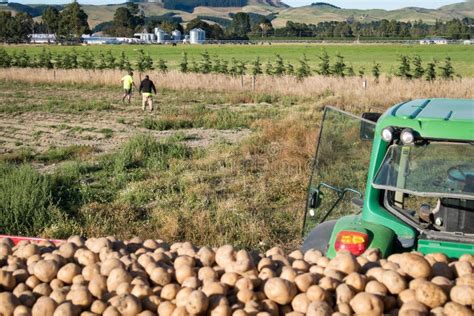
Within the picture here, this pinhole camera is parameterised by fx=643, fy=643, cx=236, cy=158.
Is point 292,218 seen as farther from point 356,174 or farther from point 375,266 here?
point 375,266

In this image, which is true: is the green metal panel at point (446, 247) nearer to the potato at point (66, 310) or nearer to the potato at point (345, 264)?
the potato at point (345, 264)

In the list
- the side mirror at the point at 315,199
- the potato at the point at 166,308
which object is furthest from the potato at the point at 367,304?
the side mirror at the point at 315,199

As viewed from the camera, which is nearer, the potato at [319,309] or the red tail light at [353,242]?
the potato at [319,309]

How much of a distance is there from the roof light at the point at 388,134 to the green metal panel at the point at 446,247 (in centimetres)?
64

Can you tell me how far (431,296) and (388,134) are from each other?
4.51ft

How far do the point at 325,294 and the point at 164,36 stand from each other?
13999cm

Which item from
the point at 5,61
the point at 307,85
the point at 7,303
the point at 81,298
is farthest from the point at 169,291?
the point at 5,61

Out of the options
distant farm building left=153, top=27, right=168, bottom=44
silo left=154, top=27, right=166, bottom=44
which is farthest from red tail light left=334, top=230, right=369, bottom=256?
silo left=154, top=27, right=166, bottom=44

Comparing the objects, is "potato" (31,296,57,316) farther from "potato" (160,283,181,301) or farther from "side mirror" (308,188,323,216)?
"side mirror" (308,188,323,216)

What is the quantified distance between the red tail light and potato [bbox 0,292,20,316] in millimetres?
1819

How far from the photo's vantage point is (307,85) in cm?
2889

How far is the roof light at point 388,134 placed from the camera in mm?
3801

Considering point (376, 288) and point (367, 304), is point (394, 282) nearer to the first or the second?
point (376, 288)

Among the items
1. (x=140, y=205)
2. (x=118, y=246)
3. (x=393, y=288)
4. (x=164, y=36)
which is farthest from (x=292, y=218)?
(x=164, y=36)
